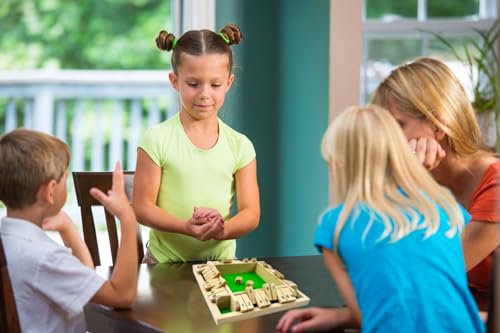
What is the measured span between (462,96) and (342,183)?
1.88 ft

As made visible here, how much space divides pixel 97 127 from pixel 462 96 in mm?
3702

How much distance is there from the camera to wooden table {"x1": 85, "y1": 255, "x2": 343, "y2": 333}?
1.54 m

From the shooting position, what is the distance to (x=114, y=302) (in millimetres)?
1662

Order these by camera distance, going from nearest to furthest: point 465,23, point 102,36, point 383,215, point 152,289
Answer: point 383,215 < point 152,289 < point 465,23 < point 102,36

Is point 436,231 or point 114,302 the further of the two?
point 114,302

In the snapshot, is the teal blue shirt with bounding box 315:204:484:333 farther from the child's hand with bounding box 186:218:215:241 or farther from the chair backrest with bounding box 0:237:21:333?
the child's hand with bounding box 186:218:215:241

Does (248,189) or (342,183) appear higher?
(342,183)

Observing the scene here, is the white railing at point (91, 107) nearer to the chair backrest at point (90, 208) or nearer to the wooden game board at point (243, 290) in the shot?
the chair backrest at point (90, 208)

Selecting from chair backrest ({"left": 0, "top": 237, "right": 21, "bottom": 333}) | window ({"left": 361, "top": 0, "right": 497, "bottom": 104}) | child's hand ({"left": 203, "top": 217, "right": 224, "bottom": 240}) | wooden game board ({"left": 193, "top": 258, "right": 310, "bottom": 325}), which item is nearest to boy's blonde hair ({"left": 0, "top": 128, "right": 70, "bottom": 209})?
chair backrest ({"left": 0, "top": 237, "right": 21, "bottom": 333})

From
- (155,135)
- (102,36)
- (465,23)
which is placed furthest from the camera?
(102,36)

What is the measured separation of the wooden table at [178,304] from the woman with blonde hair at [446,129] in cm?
32

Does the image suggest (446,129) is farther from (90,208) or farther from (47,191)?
(90,208)

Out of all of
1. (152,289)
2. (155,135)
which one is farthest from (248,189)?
(152,289)

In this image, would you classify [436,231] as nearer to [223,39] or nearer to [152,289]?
[152,289]
